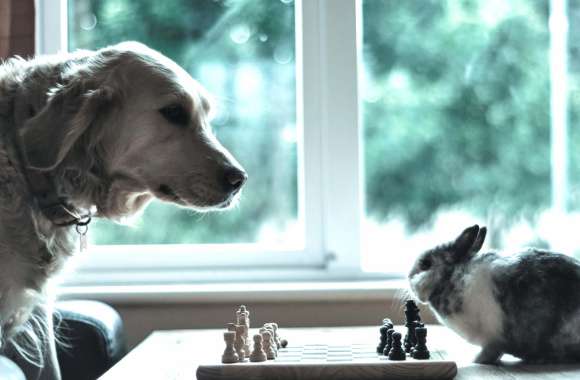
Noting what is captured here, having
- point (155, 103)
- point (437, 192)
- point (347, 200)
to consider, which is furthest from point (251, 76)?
point (155, 103)

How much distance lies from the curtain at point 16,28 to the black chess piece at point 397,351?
1322mm

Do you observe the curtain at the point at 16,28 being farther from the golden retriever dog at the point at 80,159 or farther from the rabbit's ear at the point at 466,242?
the rabbit's ear at the point at 466,242

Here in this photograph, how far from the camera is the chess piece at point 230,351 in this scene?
1440 mm

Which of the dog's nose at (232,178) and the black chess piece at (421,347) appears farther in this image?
the dog's nose at (232,178)

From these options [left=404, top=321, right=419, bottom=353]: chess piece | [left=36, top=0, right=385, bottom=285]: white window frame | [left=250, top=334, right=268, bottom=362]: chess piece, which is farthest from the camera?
[left=36, top=0, right=385, bottom=285]: white window frame

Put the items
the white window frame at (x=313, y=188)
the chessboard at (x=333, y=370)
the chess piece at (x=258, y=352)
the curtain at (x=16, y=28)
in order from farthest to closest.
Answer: the white window frame at (x=313, y=188) < the curtain at (x=16, y=28) < the chess piece at (x=258, y=352) < the chessboard at (x=333, y=370)

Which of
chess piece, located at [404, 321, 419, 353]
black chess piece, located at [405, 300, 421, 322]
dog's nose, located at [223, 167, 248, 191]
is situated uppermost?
dog's nose, located at [223, 167, 248, 191]

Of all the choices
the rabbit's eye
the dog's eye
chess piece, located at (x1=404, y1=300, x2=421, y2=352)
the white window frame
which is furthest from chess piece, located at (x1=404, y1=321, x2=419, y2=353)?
the white window frame

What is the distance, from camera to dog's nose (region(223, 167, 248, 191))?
1605mm

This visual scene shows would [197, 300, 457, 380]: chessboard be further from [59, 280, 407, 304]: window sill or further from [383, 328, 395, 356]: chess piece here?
[59, 280, 407, 304]: window sill

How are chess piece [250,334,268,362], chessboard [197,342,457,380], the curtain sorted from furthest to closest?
the curtain < chess piece [250,334,268,362] < chessboard [197,342,457,380]

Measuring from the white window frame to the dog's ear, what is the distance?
1.04m

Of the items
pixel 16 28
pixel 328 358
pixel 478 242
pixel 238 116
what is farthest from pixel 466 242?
pixel 16 28

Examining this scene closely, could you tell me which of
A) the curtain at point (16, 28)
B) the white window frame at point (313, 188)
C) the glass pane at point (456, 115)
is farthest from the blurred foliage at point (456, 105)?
the curtain at point (16, 28)
